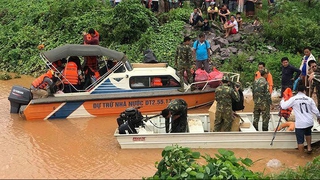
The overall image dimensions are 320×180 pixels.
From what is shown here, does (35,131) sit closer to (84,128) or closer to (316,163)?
(84,128)

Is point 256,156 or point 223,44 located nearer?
point 256,156

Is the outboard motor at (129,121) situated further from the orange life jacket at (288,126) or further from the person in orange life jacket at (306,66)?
the person in orange life jacket at (306,66)

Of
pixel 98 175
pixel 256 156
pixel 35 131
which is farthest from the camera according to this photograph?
pixel 35 131

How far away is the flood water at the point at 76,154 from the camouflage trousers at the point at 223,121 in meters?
0.60

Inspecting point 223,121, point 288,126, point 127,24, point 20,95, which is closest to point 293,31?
point 127,24

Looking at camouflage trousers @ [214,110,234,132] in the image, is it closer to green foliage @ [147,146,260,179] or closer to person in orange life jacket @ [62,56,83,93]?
green foliage @ [147,146,260,179]

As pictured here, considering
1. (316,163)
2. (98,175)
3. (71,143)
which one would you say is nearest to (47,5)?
(71,143)

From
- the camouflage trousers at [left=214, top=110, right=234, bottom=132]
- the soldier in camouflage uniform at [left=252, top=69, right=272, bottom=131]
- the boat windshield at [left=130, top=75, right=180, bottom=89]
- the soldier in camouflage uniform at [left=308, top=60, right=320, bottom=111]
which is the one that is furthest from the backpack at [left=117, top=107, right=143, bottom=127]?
the soldier in camouflage uniform at [left=308, top=60, right=320, bottom=111]

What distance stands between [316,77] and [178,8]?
33.1ft

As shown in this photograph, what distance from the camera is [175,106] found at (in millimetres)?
10617

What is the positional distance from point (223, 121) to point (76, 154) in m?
3.60

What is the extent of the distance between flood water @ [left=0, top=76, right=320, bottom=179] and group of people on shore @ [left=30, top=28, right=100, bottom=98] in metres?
0.94

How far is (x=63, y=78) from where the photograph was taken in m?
13.1

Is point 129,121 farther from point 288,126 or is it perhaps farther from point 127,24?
point 127,24
